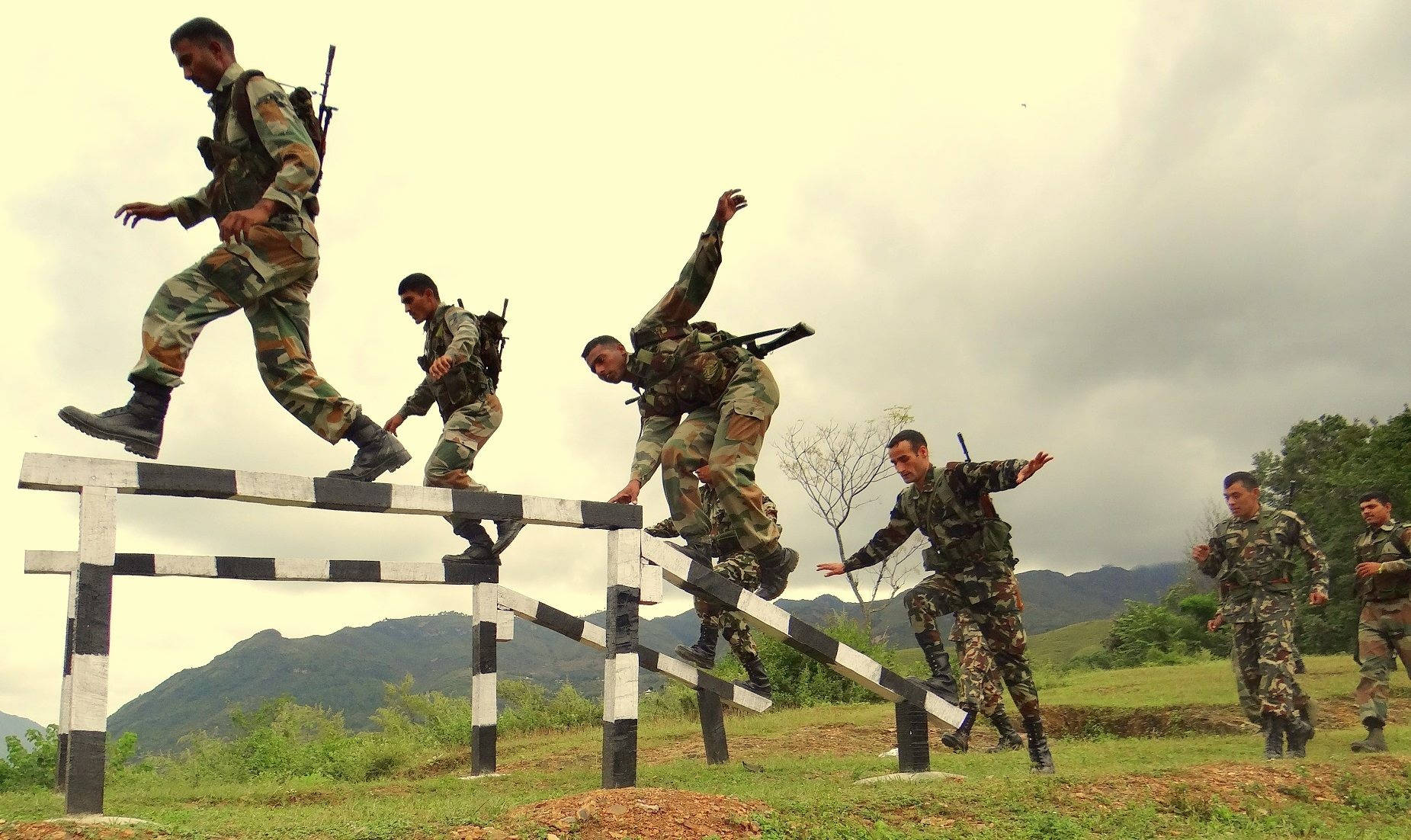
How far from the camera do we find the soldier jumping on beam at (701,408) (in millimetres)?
6543

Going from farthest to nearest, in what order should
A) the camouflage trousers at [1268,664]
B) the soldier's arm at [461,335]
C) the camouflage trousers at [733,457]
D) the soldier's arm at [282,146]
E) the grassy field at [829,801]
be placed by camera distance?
1. the camouflage trousers at [1268,664]
2. the soldier's arm at [461,335]
3. the camouflage trousers at [733,457]
4. the soldier's arm at [282,146]
5. the grassy field at [829,801]

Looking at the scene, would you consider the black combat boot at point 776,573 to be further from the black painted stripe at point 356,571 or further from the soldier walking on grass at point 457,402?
the black painted stripe at point 356,571

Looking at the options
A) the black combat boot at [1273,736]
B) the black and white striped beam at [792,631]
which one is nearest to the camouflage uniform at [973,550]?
the black and white striped beam at [792,631]

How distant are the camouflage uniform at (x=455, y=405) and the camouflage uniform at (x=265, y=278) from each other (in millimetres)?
2325

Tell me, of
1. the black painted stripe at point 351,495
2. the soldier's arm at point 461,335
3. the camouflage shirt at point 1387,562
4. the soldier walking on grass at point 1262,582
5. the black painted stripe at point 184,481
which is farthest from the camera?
Answer: the camouflage shirt at point 1387,562

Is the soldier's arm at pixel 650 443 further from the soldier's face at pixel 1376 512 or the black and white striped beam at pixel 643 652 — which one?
the soldier's face at pixel 1376 512

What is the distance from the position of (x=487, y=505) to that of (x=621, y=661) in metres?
1.06

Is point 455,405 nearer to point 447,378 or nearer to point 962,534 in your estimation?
point 447,378

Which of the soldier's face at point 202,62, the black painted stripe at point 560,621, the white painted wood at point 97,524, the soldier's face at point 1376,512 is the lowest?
the black painted stripe at point 560,621

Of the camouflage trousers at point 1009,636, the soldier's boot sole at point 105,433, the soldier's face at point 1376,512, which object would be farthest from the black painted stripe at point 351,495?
the soldier's face at point 1376,512

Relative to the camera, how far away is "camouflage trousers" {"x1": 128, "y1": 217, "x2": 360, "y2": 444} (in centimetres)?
493

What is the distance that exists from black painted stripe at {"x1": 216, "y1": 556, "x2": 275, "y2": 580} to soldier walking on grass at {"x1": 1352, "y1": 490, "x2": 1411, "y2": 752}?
914cm

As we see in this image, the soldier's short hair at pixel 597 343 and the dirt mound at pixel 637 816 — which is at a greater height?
the soldier's short hair at pixel 597 343

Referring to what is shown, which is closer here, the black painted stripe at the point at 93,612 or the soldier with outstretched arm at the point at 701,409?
the black painted stripe at the point at 93,612
